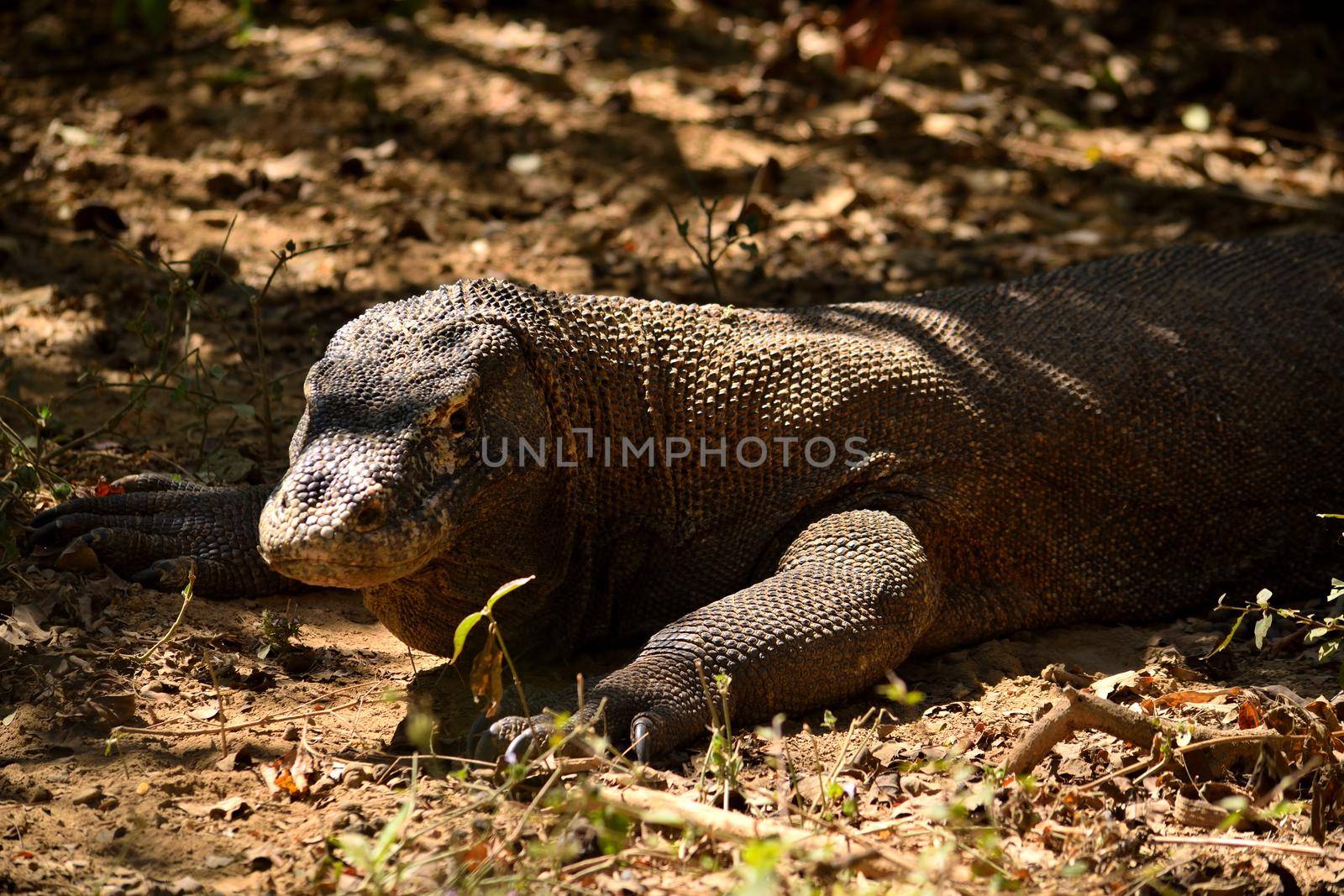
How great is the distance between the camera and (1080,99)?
30.5ft

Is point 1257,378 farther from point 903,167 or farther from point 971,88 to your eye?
point 971,88

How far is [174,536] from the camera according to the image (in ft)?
14.9

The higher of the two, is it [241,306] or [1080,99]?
[1080,99]

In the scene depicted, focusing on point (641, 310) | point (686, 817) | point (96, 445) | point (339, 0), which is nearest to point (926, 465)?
point (641, 310)

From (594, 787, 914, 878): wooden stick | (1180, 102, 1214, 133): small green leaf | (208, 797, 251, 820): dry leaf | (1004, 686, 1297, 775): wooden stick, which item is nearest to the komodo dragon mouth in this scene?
(208, 797, 251, 820): dry leaf

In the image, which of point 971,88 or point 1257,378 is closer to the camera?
point 1257,378

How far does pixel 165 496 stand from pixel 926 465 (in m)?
2.59

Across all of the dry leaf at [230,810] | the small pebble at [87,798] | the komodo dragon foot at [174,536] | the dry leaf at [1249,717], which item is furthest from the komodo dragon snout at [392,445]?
the dry leaf at [1249,717]

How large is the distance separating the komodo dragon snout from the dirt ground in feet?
1.66

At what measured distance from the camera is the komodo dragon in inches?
149

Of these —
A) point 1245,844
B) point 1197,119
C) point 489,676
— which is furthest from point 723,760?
point 1197,119

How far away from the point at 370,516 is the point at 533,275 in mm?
3562

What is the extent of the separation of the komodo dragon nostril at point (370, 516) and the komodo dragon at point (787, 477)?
0.6 inches

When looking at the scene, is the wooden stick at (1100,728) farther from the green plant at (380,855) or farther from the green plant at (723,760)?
the green plant at (380,855)
